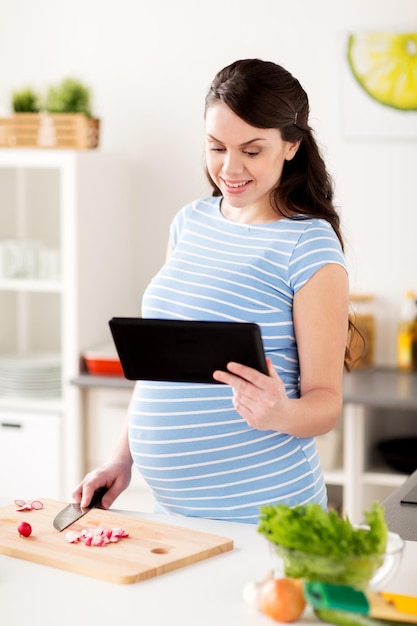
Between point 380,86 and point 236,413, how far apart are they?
205 centimetres

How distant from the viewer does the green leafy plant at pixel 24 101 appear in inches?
141

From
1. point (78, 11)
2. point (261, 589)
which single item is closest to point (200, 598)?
point (261, 589)

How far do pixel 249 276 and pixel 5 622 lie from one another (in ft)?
2.39

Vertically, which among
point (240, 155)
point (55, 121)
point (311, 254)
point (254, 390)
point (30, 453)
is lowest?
point (30, 453)

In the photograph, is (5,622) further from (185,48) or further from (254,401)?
(185,48)

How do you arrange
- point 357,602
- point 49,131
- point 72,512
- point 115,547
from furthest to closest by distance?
point 49,131
point 72,512
point 115,547
point 357,602

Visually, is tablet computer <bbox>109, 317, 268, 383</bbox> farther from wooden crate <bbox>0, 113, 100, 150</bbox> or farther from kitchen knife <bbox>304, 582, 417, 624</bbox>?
wooden crate <bbox>0, 113, 100, 150</bbox>

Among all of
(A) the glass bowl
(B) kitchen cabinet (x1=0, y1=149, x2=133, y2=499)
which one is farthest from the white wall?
(A) the glass bowl

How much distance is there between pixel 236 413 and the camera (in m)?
1.70

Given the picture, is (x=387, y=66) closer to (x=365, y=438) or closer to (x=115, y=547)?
(x=365, y=438)

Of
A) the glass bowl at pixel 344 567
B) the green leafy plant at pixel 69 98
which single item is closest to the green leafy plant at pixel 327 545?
the glass bowl at pixel 344 567

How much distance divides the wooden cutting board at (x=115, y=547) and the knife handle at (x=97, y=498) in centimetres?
6

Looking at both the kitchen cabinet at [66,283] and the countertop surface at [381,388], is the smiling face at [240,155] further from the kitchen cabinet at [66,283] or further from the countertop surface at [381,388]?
the kitchen cabinet at [66,283]

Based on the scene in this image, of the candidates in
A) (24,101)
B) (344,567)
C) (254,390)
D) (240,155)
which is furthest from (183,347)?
(24,101)
